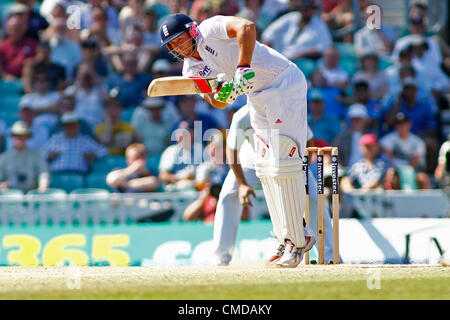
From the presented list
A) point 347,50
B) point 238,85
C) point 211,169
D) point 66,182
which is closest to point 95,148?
point 66,182

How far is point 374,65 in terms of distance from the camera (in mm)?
12844

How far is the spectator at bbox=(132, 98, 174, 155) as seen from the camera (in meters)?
12.0

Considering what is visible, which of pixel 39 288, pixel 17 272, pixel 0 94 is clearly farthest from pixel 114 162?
pixel 39 288

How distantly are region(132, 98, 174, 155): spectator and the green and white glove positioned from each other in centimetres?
622

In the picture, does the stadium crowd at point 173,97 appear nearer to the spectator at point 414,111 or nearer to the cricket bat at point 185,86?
the spectator at point 414,111

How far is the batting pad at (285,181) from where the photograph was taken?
6016 millimetres

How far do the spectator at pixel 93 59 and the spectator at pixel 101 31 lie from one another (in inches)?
9.3

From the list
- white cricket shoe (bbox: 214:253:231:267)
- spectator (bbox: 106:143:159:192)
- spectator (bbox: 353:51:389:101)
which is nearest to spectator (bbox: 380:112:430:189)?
spectator (bbox: 353:51:389:101)

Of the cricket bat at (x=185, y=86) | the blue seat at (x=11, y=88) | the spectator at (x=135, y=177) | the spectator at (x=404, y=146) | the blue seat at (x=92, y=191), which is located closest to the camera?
the cricket bat at (x=185, y=86)

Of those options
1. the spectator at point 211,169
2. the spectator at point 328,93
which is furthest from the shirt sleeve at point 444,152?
the spectator at point 211,169

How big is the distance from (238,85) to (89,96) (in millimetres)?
7159

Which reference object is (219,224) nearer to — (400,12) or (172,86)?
(172,86)

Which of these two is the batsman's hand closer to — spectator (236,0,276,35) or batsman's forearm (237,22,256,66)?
batsman's forearm (237,22,256,66)

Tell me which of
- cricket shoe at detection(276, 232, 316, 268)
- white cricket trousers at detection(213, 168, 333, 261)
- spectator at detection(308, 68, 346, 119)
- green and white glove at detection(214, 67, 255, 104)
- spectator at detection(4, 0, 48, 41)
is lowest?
cricket shoe at detection(276, 232, 316, 268)
